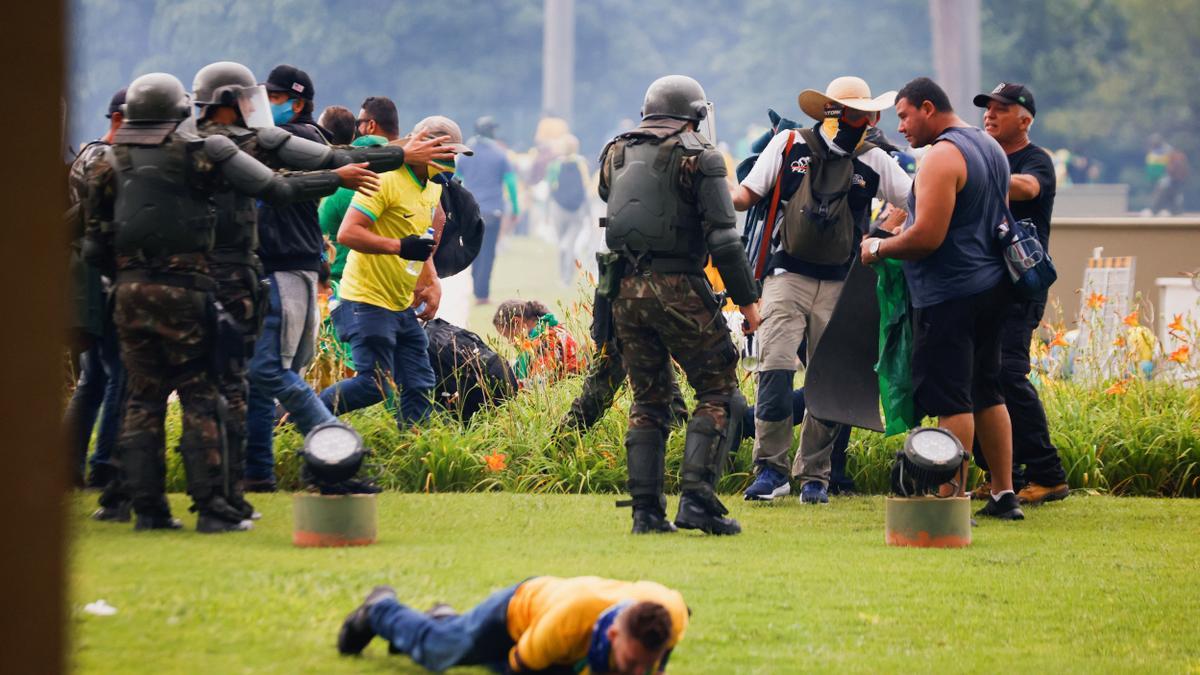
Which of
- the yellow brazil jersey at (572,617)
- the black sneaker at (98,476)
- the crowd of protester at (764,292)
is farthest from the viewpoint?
the black sneaker at (98,476)

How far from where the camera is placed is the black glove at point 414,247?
26.4 feet

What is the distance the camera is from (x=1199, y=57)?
49.5 metres

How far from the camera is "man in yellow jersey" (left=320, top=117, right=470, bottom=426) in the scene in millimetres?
8336

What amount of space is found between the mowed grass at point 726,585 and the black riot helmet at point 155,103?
5.68 ft

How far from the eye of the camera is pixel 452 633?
4.48 m

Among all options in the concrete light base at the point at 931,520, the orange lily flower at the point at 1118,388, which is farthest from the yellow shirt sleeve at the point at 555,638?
the orange lily flower at the point at 1118,388

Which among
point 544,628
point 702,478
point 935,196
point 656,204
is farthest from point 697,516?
point 544,628

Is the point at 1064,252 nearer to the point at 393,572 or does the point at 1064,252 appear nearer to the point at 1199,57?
the point at 393,572

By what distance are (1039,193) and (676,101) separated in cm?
226

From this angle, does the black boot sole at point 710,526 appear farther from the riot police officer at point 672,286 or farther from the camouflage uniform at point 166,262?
the camouflage uniform at point 166,262

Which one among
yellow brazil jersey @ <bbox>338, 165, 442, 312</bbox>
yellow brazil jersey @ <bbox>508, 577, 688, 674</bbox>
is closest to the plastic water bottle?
→ yellow brazil jersey @ <bbox>338, 165, 442, 312</bbox>

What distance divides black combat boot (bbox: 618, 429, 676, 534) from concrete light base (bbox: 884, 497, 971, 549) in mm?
1011

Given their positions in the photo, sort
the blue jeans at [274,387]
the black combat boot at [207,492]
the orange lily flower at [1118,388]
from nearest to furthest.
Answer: the black combat boot at [207,492] < the blue jeans at [274,387] < the orange lily flower at [1118,388]

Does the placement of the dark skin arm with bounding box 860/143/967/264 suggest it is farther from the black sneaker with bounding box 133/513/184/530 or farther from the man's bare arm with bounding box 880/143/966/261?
the black sneaker with bounding box 133/513/184/530
